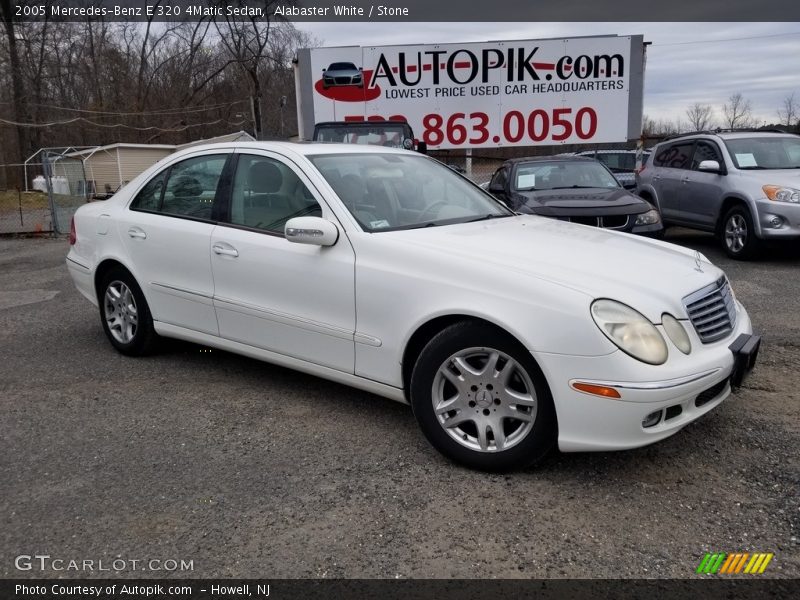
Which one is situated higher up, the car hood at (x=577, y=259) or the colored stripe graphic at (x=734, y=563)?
the car hood at (x=577, y=259)

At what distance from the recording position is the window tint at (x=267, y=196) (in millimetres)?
4023

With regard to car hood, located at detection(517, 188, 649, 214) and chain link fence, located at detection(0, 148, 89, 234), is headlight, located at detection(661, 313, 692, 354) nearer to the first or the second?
car hood, located at detection(517, 188, 649, 214)

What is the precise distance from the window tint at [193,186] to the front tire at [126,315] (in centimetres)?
65

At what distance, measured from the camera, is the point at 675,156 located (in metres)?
10.4

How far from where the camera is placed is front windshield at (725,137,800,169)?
905 centimetres

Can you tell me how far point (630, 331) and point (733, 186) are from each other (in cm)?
702

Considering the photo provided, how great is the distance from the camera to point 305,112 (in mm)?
15680

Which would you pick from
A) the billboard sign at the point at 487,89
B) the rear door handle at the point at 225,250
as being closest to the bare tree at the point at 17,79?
the billboard sign at the point at 487,89

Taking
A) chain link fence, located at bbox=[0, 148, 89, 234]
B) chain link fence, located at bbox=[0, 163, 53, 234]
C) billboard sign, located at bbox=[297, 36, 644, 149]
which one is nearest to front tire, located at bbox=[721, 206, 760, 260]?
billboard sign, located at bbox=[297, 36, 644, 149]

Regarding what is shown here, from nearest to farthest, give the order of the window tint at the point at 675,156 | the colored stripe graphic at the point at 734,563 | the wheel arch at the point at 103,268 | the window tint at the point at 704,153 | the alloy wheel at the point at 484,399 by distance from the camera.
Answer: the colored stripe graphic at the point at 734,563
the alloy wheel at the point at 484,399
the wheel arch at the point at 103,268
the window tint at the point at 704,153
the window tint at the point at 675,156

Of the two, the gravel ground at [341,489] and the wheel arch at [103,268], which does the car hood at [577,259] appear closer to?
the gravel ground at [341,489]

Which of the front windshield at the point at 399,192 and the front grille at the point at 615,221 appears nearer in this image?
the front windshield at the point at 399,192

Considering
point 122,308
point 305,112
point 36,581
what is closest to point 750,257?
point 122,308
